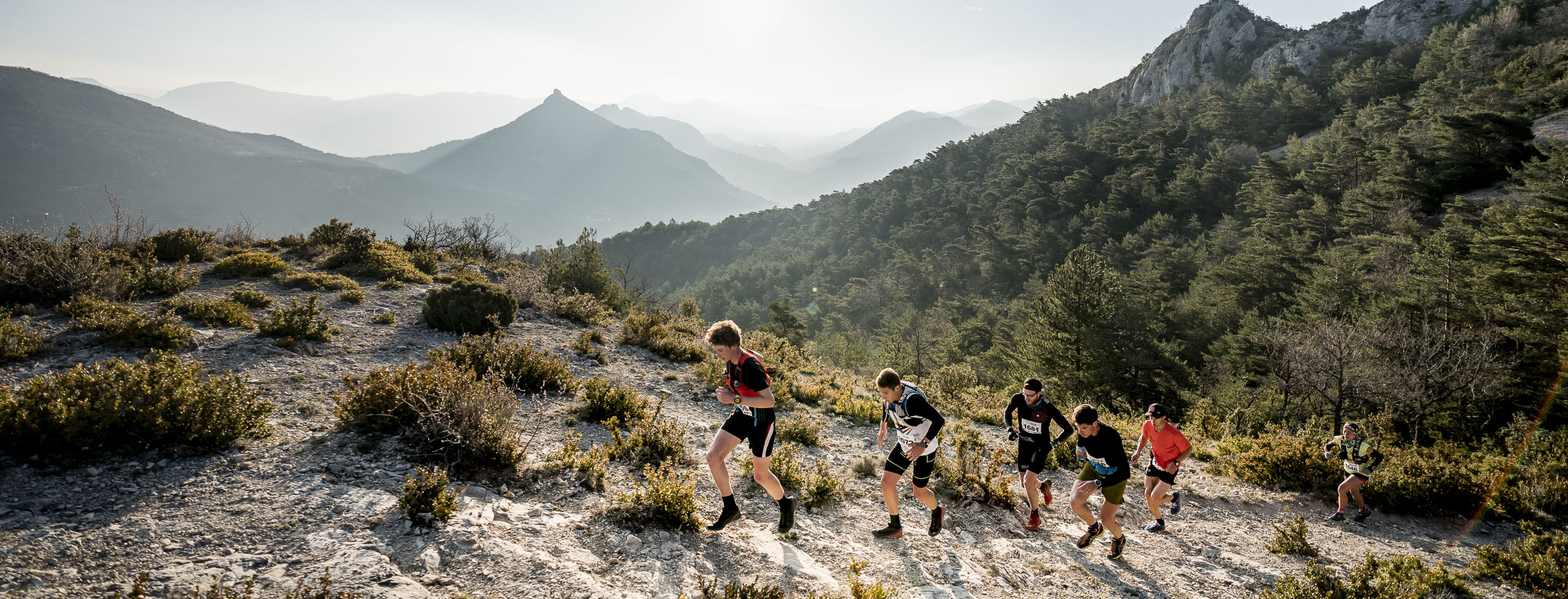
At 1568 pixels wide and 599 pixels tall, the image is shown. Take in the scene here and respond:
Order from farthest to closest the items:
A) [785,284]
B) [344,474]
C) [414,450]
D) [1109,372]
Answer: [785,284] < [1109,372] < [414,450] < [344,474]

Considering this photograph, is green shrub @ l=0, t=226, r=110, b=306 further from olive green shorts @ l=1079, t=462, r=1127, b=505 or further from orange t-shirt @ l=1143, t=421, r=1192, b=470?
orange t-shirt @ l=1143, t=421, r=1192, b=470

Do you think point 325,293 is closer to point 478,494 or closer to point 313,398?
point 313,398

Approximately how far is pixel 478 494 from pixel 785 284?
7450 cm

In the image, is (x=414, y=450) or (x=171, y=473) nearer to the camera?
(x=171, y=473)

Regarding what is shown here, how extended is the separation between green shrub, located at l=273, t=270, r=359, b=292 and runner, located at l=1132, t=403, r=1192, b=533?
15.4 meters

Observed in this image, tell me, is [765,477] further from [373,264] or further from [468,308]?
[373,264]

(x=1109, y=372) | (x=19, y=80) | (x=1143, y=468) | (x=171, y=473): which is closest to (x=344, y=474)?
(x=171, y=473)

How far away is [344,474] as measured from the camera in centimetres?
457

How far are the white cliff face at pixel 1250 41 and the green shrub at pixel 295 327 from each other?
294 ft

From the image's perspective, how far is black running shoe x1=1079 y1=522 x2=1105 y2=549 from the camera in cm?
584

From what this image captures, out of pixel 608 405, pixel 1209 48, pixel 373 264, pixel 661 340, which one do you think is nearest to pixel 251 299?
pixel 373 264

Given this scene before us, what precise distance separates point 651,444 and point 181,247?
15246 millimetres

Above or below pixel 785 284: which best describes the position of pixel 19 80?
above

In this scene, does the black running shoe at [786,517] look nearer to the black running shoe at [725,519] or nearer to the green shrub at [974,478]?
the black running shoe at [725,519]
